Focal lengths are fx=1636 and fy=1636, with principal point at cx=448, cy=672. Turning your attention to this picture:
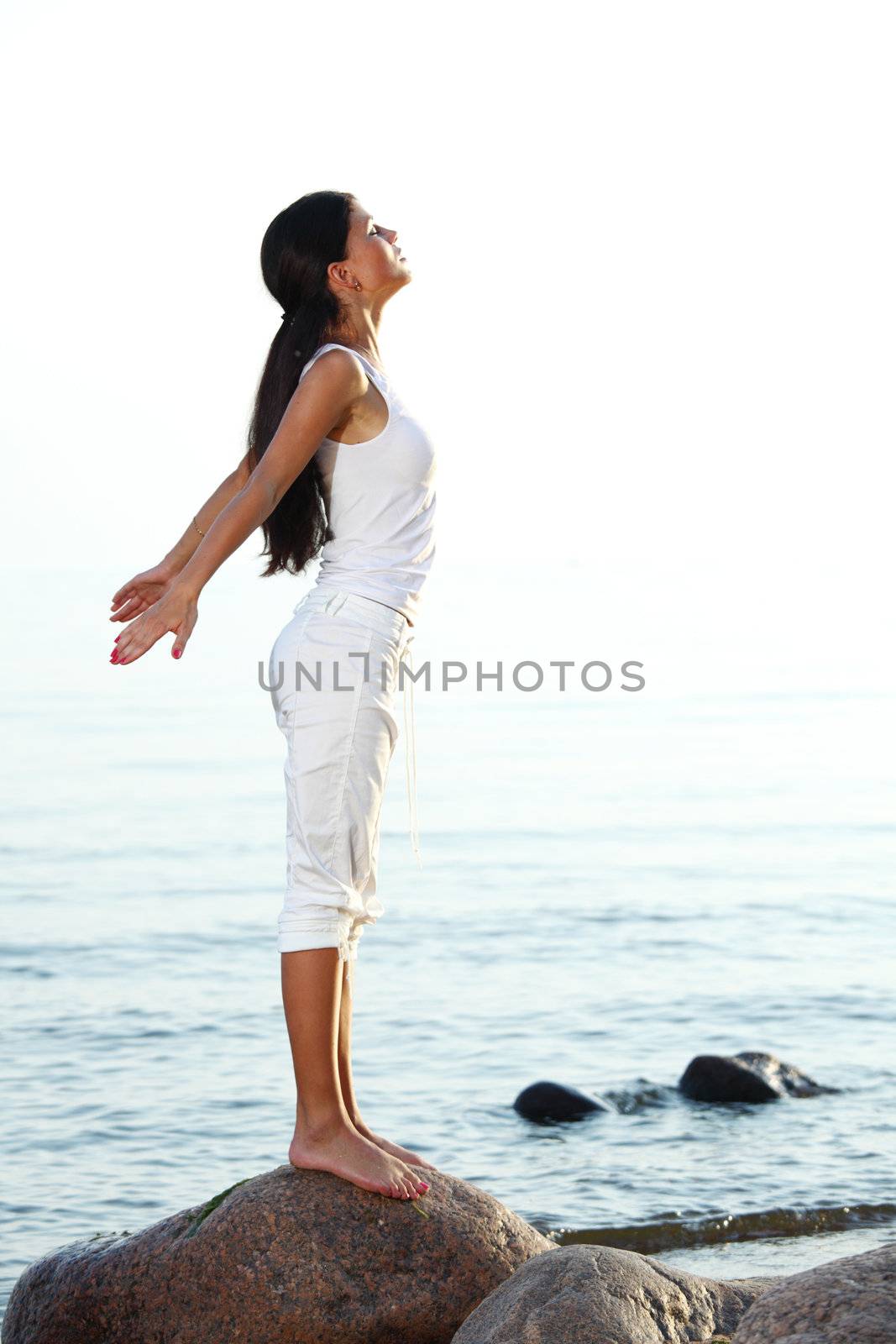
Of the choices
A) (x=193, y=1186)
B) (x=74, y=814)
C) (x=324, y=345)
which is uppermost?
(x=324, y=345)

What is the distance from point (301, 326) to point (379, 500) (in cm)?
54

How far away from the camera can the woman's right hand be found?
14.2 feet

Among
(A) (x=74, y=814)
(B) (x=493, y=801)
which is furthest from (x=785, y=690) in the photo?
(A) (x=74, y=814)

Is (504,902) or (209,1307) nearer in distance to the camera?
(209,1307)

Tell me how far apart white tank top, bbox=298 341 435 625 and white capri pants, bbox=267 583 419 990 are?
0.07 m

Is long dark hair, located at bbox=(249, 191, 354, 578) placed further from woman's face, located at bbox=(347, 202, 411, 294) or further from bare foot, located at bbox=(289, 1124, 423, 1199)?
bare foot, located at bbox=(289, 1124, 423, 1199)

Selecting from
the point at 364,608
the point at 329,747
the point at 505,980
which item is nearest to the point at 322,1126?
the point at 329,747

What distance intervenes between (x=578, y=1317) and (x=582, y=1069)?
5.35 meters

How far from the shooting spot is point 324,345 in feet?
14.4

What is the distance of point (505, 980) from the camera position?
37.6 feet

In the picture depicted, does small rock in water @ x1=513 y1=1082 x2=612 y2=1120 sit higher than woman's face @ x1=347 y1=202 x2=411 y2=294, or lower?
lower

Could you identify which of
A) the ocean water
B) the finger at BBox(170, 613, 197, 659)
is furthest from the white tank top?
the ocean water

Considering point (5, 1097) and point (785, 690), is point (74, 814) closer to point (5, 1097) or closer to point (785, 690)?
point (5, 1097)

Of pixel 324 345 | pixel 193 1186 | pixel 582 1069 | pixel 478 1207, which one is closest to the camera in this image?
pixel 324 345
